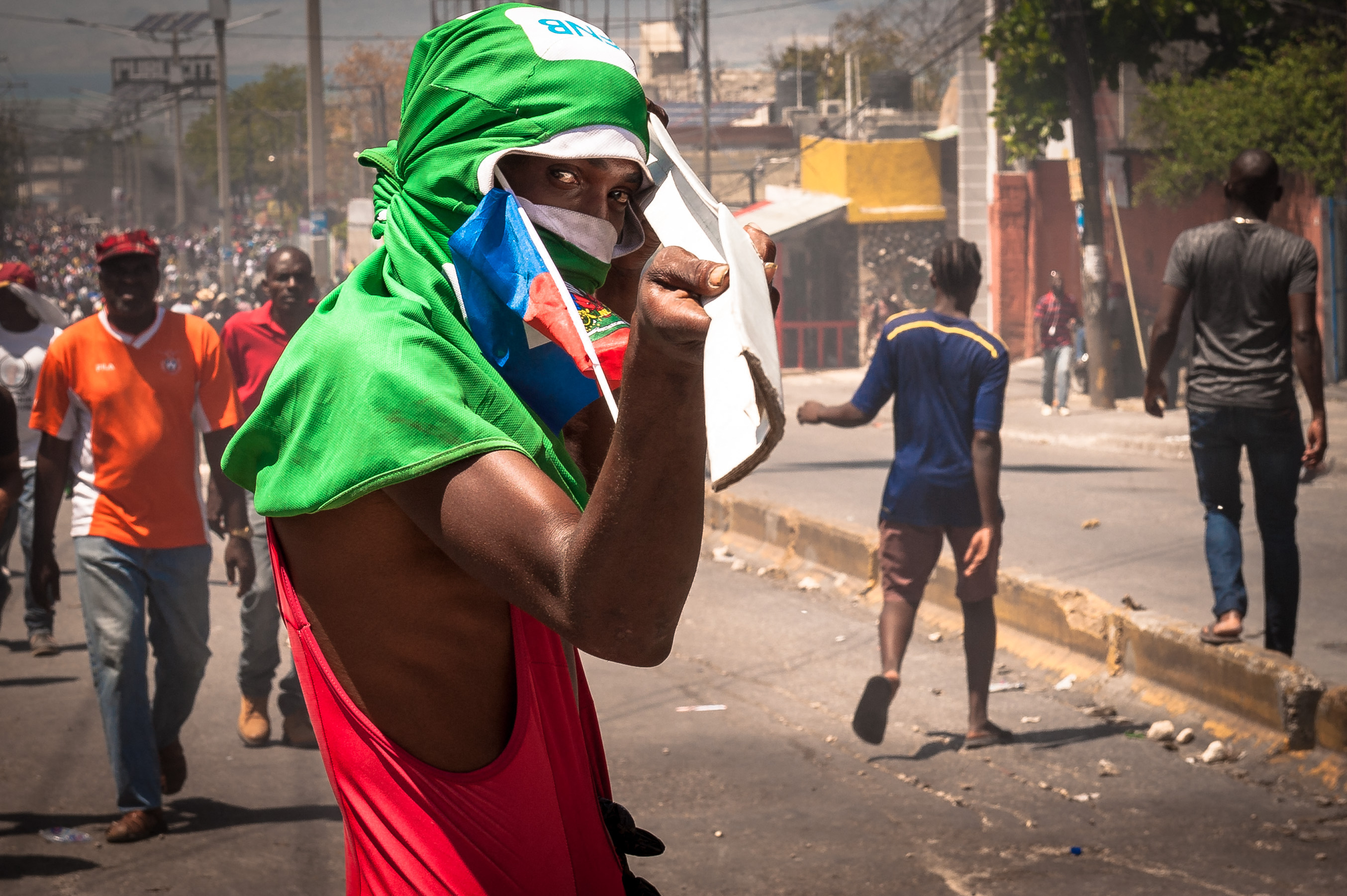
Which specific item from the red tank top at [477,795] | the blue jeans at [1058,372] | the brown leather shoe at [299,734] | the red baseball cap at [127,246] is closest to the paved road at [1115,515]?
the blue jeans at [1058,372]

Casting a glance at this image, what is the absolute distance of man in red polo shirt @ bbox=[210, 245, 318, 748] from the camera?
582 centimetres

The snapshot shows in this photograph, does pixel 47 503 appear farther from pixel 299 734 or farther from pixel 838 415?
pixel 838 415

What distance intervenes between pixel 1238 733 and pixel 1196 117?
→ 1555cm

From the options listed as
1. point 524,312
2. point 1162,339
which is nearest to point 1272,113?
point 1162,339

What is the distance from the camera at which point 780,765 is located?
5.27 m

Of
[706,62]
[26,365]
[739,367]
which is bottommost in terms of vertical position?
[26,365]

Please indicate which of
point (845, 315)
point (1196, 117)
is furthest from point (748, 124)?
point (1196, 117)

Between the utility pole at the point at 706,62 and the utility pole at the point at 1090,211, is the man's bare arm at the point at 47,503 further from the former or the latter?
the utility pole at the point at 706,62

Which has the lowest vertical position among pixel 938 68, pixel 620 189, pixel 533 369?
pixel 533 369

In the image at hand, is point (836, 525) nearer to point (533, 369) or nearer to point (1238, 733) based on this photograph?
point (1238, 733)

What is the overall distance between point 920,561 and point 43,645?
4669mm

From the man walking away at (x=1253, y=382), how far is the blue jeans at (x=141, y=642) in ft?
12.6

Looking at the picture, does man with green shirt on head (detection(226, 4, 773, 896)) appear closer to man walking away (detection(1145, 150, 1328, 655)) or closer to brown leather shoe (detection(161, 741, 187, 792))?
brown leather shoe (detection(161, 741, 187, 792))

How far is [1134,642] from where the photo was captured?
600 cm
